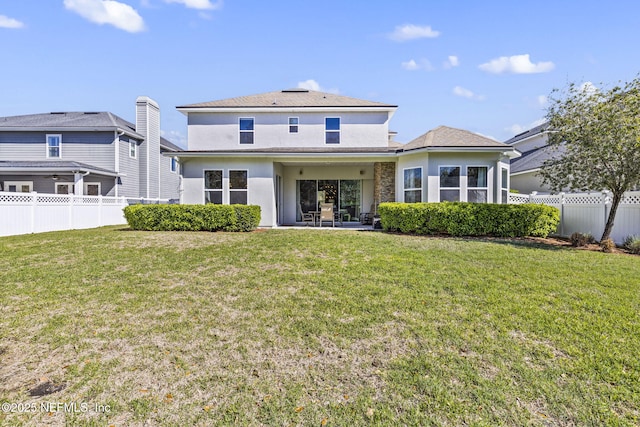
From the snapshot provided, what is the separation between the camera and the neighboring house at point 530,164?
54.9 ft

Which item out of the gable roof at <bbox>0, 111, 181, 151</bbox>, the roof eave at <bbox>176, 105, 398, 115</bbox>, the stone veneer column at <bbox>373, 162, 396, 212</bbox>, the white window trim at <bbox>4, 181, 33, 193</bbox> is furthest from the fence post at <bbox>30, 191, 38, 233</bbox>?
the stone veneer column at <bbox>373, 162, 396, 212</bbox>

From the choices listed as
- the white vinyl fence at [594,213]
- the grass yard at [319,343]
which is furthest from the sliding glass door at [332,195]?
the grass yard at [319,343]

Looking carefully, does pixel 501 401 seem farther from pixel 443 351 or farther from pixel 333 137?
pixel 333 137

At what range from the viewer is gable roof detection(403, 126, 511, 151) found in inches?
477

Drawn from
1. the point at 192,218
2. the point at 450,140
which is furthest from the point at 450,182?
the point at 192,218

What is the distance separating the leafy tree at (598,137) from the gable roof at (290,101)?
6956 millimetres

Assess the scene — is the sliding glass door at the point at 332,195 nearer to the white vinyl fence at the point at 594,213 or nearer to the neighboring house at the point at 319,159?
the neighboring house at the point at 319,159

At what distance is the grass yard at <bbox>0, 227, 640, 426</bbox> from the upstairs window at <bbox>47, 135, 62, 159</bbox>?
16.1 metres

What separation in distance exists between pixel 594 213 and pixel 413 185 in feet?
19.7

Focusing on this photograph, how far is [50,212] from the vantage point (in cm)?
1219

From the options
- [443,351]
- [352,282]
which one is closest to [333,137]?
[352,282]

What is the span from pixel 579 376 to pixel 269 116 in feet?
47.0

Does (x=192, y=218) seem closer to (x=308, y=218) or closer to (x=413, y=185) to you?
(x=308, y=218)

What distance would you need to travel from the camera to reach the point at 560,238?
11.4 metres
